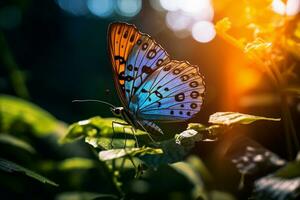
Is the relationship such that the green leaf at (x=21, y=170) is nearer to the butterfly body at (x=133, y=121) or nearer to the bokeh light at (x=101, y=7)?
the butterfly body at (x=133, y=121)

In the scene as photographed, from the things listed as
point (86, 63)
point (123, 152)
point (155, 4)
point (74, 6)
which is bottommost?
point (123, 152)

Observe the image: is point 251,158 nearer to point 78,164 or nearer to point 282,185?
point 282,185

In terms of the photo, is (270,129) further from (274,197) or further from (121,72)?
(274,197)

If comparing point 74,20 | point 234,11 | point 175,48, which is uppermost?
point 74,20

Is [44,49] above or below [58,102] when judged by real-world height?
above

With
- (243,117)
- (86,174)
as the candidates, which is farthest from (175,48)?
(243,117)

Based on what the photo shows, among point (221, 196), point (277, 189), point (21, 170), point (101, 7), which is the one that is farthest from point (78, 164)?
point (101, 7)
